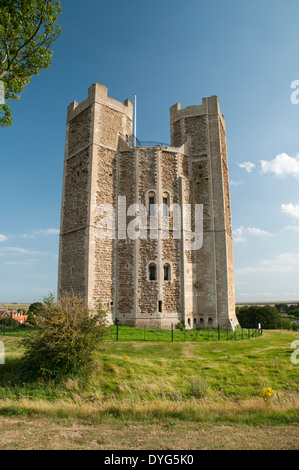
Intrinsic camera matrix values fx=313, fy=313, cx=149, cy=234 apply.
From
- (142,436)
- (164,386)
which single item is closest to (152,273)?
(164,386)

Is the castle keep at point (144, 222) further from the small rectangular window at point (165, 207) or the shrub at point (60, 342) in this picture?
the shrub at point (60, 342)

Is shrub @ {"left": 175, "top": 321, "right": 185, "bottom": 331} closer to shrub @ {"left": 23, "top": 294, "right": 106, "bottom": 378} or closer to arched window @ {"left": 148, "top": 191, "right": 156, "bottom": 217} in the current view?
arched window @ {"left": 148, "top": 191, "right": 156, "bottom": 217}

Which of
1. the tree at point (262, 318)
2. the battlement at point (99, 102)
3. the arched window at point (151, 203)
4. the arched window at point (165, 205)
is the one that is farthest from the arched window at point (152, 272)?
the tree at point (262, 318)

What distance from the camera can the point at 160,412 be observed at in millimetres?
6332

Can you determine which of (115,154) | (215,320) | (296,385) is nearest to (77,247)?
(115,154)

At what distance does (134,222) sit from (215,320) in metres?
7.98

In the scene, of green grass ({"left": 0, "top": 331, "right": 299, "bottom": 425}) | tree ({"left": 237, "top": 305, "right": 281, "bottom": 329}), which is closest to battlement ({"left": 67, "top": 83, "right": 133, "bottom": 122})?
green grass ({"left": 0, "top": 331, "right": 299, "bottom": 425})

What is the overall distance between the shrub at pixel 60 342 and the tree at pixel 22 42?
6950mm

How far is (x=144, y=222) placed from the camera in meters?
19.7

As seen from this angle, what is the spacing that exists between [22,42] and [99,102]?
1006cm

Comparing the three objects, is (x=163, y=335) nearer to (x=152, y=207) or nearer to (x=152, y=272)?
(x=152, y=272)

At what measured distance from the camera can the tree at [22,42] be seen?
10289 mm

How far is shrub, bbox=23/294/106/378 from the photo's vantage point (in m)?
9.35
